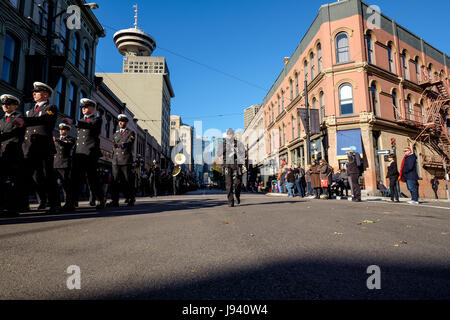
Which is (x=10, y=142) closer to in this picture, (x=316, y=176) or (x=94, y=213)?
(x=94, y=213)

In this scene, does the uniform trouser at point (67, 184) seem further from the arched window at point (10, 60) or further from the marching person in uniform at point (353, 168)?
the arched window at point (10, 60)

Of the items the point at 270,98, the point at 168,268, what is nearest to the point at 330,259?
the point at 168,268

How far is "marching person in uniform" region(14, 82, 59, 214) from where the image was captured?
487 cm

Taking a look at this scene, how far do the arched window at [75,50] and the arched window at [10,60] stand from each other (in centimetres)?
592

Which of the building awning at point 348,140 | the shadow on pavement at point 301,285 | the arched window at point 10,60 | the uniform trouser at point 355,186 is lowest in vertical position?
the shadow on pavement at point 301,285

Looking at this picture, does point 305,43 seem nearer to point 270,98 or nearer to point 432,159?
point 270,98

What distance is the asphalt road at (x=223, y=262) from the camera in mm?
1460

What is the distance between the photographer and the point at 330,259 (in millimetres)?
2088

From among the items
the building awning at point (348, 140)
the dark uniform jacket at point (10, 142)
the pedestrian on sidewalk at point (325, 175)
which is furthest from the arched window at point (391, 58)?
the dark uniform jacket at point (10, 142)

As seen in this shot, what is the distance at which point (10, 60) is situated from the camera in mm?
13320

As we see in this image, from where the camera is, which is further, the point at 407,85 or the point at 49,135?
the point at 407,85

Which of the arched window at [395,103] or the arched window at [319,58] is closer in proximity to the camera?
the arched window at [395,103]
